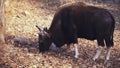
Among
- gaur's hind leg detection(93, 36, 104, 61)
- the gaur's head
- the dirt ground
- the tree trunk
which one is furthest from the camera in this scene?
the gaur's head

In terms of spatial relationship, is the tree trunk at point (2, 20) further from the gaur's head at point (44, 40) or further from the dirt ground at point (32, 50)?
the gaur's head at point (44, 40)

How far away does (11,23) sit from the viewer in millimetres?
12562

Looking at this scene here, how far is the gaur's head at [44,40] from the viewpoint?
986cm

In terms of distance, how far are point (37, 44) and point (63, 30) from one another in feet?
3.79

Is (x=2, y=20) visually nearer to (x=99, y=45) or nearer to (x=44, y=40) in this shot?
(x=44, y=40)

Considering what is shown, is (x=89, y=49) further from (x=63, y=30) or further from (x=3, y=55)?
(x=3, y=55)

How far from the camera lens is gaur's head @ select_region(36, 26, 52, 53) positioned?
9.86 m

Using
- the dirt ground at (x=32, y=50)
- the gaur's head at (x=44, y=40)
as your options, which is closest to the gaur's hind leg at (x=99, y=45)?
the dirt ground at (x=32, y=50)

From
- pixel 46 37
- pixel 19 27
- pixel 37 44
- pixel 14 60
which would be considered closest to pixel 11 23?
pixel 19 27

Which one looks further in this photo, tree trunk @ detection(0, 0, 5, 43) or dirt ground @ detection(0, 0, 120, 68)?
tree trunk @ detection(0, 0, 5, 43)

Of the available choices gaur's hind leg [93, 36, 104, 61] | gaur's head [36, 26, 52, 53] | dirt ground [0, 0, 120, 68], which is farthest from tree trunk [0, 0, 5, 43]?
gaur's hind leg [93, 36, 104, 61]

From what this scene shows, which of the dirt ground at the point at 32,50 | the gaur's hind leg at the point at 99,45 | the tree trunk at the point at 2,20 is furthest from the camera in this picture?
the gaur's hind leg at the point at 99,45

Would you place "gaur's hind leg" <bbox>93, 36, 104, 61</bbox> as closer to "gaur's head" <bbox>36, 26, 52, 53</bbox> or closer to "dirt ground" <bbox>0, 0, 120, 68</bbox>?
"dirt ground" <bbox>0, 0, 120, 68</bbox>

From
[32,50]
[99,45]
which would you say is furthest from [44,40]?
[99,45]
